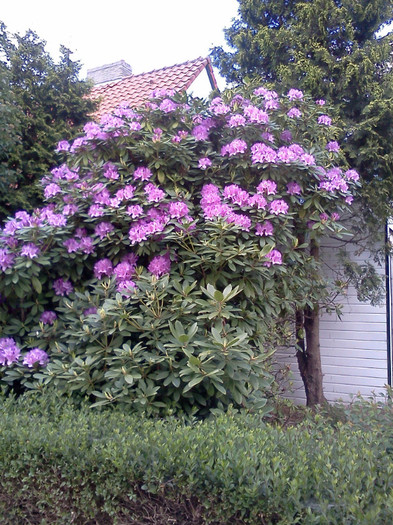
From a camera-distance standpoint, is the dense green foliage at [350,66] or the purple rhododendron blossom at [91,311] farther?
the dense green foliage at [350,66]

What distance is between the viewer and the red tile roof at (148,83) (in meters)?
8.95

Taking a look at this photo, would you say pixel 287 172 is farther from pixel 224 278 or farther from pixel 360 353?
pixel 360 353

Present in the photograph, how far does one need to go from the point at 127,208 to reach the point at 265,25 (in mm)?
3695

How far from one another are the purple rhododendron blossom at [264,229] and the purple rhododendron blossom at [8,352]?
1.73m

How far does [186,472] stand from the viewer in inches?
71.7

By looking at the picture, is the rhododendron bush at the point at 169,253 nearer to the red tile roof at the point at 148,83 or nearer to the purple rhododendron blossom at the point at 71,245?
the purple rhododendron blossom at the point at 71,245

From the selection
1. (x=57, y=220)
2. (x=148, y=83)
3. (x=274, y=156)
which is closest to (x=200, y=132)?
(x=274, y=156)

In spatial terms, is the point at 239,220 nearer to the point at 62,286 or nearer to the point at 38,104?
the point at 62,286

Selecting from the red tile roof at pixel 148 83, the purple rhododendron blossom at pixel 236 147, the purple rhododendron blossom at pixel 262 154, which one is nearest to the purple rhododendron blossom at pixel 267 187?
the purple rhododendron blossom at pixel 262 154

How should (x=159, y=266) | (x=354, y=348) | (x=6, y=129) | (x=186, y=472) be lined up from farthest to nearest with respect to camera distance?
(x=354, y=348) → (x=6, y=129) → (x=159, y=266) → (x=186, y=472)

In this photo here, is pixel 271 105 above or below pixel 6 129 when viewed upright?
below

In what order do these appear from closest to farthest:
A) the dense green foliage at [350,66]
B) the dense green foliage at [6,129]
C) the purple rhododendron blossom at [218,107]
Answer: the purple rhododendron blossom at [218,107], the dense green foliage at [6,129], the dense green foliage at [350,66]

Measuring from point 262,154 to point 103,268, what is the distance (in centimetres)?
136

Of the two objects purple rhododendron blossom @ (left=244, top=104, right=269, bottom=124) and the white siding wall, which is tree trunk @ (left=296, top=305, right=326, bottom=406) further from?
purple rhododendron blossom @ (left=244, top=104, right=269, bottom=124)
